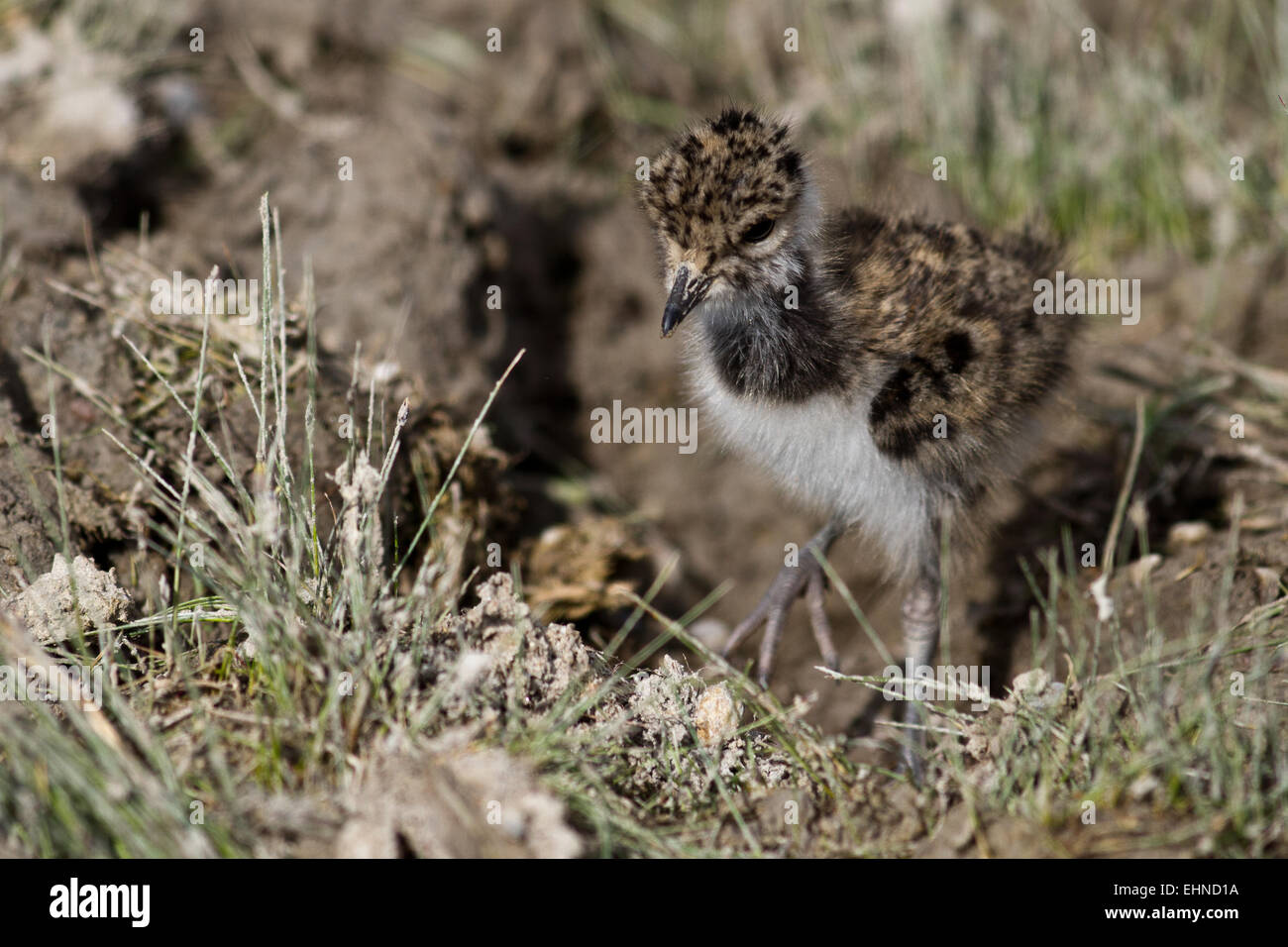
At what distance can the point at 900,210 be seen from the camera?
3436 millimetres

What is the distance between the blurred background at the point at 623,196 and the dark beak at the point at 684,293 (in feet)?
2.26

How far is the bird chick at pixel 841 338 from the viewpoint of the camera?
2.62 meters

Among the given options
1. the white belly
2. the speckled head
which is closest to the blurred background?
the white belly

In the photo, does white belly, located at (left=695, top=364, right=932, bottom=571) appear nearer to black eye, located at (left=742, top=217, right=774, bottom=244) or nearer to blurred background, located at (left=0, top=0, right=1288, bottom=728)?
blurred background, located at (left=0, top=0, right=1288, bottom=728)

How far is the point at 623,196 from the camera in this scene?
482 centimetres

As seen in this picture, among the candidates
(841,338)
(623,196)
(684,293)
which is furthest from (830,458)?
(623,196)

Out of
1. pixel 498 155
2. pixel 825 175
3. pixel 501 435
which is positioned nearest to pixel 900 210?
pixel 825 175

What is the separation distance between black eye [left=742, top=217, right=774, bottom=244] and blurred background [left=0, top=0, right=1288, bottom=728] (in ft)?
1.78

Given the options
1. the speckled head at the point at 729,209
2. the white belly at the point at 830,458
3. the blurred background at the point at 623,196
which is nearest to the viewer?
the speckled head at the point at 729,209

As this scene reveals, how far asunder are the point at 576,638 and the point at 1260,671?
1439 millimetres

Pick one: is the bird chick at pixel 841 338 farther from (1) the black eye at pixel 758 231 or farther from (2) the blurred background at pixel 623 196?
(2) the blurred background at pixel 623 196

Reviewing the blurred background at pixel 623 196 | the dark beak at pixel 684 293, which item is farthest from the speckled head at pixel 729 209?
the blurred background at pixel 623 196
